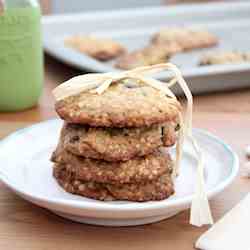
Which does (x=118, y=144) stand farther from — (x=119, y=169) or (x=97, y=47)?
(x=97, y=47)

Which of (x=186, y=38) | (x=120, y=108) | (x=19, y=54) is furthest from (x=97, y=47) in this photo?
(x=120, y=108)

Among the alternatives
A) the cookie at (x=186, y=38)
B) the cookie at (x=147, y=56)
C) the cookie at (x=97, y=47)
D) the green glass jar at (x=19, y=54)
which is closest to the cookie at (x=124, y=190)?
the green glass jar at (x=19, y=54)

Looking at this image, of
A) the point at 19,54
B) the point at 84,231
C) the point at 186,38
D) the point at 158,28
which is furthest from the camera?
the point at 158,28

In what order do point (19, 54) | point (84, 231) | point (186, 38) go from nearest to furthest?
point (84, 231), point (19, 54), point (186, 38)

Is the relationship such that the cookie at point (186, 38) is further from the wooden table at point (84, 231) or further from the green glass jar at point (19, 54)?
the wooden table at point (84, 231)

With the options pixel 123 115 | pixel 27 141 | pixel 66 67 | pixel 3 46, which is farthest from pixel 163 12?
pixel 123 115

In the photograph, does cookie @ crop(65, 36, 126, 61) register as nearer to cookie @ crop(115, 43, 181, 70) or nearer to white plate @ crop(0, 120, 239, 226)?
cookie @ crop(115, 43, 181, 70)
